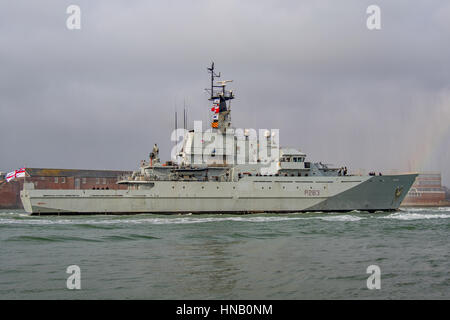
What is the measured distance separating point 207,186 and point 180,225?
6.98 meters

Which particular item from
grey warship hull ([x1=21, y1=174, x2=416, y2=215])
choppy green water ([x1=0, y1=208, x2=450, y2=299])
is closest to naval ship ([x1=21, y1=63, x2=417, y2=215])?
grey warship hull ([x1=21, y1=174, x2=416, y2=215])

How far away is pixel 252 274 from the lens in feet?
31.8

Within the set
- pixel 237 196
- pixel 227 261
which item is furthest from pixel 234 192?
pixel 227 261

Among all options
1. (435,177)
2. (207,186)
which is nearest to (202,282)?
(207,186)

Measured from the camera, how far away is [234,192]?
2772cm

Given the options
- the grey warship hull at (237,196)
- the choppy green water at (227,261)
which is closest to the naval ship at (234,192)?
the grey warship hull at (237,196)

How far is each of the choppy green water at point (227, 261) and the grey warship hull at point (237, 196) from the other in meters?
7.38

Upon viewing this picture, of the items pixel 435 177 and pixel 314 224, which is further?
pixel 435 177

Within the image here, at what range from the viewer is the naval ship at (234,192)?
2733 centimetres

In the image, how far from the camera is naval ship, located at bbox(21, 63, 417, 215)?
27.3 m

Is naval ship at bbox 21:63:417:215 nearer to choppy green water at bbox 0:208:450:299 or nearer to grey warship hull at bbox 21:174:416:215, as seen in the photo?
grey warship hull at bbox 21:174:416:215

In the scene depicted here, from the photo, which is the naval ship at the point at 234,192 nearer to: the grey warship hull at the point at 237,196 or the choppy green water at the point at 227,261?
the grey warship hull at the point at 237,196
